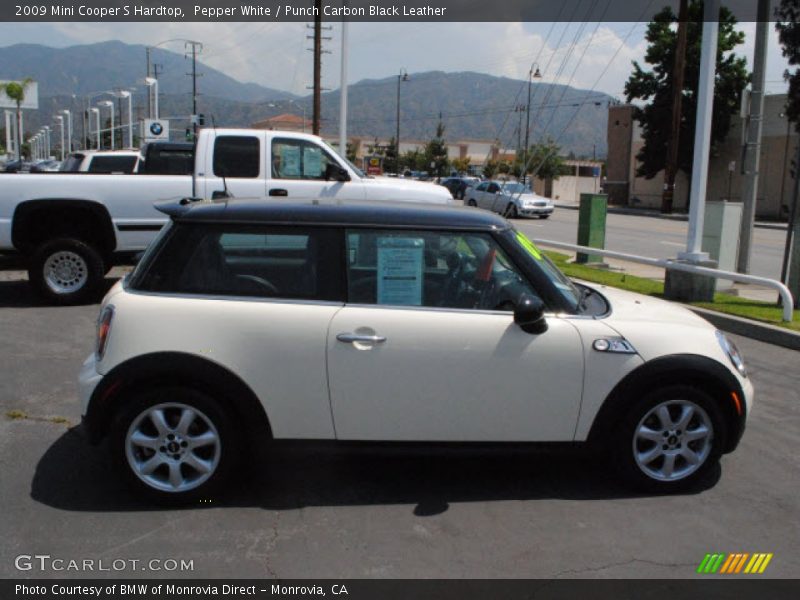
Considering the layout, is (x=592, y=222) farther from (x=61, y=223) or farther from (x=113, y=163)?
(x=61, y=223)

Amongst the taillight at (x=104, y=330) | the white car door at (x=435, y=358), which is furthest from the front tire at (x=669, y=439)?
the taillight at (x=104, y=330)

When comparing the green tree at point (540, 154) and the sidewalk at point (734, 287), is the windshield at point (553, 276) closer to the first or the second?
the green tree at point (540, 154)

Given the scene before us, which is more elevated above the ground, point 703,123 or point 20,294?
point 703,123

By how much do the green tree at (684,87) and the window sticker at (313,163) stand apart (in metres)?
36.2

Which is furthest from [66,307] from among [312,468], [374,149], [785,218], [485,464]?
[374,149]

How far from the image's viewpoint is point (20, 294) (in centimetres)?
1073

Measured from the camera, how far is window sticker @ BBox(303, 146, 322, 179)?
424 inches

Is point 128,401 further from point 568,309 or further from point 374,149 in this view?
point 374,149

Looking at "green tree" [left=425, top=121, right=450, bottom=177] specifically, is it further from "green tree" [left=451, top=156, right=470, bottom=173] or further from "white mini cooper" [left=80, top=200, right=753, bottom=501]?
"white mini cooper" [left=80, top=200, right=753, bottom=501]

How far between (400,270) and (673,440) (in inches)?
72.6

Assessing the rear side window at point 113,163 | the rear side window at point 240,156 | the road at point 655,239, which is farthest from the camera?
the road at point 655,239

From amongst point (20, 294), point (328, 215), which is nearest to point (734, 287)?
point (328, 215)

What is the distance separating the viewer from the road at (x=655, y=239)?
1911 cm

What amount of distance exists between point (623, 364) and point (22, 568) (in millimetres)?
3212
